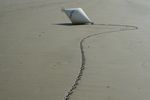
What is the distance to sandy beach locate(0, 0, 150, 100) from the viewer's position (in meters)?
5.77

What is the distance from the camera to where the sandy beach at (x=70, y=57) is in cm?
577

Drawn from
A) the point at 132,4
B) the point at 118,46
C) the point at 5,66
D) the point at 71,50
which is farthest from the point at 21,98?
the point at 132,4

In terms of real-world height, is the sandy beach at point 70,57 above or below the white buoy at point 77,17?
above

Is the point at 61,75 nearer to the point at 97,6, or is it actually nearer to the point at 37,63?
the point at 37,63

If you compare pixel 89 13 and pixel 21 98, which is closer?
pixel 21 98

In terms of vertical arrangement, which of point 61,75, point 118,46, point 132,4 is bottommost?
point 132,4

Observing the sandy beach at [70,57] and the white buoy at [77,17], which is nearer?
the sandy beach at [70,57]

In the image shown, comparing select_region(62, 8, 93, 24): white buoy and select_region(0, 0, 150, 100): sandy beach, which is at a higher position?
select_region(0, 0, 150, 100): sandy beach

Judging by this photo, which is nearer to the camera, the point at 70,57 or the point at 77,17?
the point at 70,57

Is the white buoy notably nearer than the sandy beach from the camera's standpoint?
No

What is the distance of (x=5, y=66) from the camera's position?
6828 mm

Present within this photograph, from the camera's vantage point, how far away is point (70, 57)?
24.4ft

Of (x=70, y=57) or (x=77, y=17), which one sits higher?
(x=70, y=57)

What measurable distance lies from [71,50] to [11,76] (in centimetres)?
191
